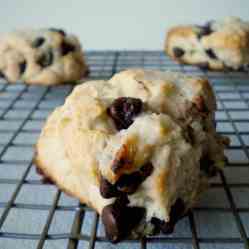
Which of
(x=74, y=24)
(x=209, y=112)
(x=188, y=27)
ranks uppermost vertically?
(x=209, y=112)

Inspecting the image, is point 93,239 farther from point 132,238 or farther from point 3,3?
point 3,3

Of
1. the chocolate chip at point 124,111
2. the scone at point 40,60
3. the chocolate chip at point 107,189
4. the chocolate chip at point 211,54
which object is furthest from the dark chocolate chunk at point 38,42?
the chocolate chip at point 107,189

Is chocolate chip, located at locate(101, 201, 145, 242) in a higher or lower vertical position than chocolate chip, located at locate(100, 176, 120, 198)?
lower

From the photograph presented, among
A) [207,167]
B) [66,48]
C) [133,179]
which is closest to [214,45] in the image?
[66,48]

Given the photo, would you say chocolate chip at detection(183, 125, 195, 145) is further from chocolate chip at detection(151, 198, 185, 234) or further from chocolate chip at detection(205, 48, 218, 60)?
chocolate chip at detection(205, 48, 218, 60)

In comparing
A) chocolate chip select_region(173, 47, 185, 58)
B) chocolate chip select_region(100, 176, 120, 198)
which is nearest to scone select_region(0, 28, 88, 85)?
chocolate chip select_region(173, 47, 185, 58)

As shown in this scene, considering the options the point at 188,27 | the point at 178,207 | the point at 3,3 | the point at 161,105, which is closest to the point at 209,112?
the point at 161,105
